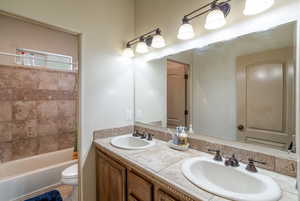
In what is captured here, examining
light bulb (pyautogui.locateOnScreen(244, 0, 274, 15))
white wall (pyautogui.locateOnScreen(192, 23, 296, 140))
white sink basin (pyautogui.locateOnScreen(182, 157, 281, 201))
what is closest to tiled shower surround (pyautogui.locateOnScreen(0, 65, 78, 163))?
white wall (pyautogui.locateOnScreen(192, 23, 296, 140))

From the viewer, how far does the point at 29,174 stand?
192 cm

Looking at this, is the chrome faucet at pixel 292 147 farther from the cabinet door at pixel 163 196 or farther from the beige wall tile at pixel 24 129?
the beige wall tile at pixel 24 129

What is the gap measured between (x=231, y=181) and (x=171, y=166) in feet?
1.28

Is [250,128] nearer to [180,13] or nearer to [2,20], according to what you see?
[180,13]

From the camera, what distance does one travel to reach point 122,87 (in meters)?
1.86

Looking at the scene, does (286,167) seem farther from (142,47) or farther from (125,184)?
(142,47)

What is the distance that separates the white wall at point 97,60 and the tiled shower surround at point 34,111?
163 cm

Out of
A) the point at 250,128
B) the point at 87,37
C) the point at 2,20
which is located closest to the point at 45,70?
the point at 2,20

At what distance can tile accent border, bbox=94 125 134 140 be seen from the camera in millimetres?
1654

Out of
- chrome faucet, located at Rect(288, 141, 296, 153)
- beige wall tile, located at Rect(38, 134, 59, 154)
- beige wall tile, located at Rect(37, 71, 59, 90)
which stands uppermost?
beige wall tile, located at Rect(37, 71, 59, 90)

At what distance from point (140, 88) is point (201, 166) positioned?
1219mm

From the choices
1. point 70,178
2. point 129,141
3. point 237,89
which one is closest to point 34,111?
point 70,178

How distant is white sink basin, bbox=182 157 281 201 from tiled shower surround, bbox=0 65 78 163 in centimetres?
273

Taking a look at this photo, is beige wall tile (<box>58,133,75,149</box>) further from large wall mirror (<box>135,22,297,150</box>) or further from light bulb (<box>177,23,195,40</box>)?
light bulb (<box>177,23,195,40</box>)
